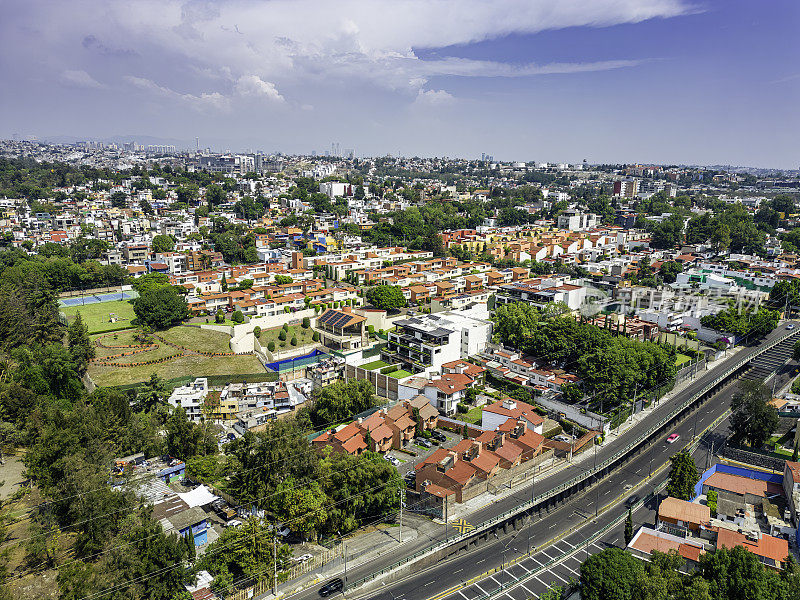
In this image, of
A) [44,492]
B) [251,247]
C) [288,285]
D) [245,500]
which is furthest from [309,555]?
[251,247]

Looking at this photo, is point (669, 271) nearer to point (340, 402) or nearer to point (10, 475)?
point (340, 402)

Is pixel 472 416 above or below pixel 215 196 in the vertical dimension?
below

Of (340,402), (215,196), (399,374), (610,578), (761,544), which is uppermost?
(215,196)

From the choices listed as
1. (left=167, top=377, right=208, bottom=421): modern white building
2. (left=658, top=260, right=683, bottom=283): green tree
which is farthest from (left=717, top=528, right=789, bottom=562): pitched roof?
(left=658, top=260, right=683, bottom=283): green tree

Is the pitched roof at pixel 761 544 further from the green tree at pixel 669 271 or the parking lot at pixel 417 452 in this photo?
the green tree at pixel 669 271

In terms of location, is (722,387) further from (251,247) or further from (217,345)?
(251,247)

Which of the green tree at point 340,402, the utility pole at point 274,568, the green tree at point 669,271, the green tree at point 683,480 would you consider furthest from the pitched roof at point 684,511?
the green tree at point 669,271

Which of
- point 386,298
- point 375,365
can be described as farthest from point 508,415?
point 386,298
